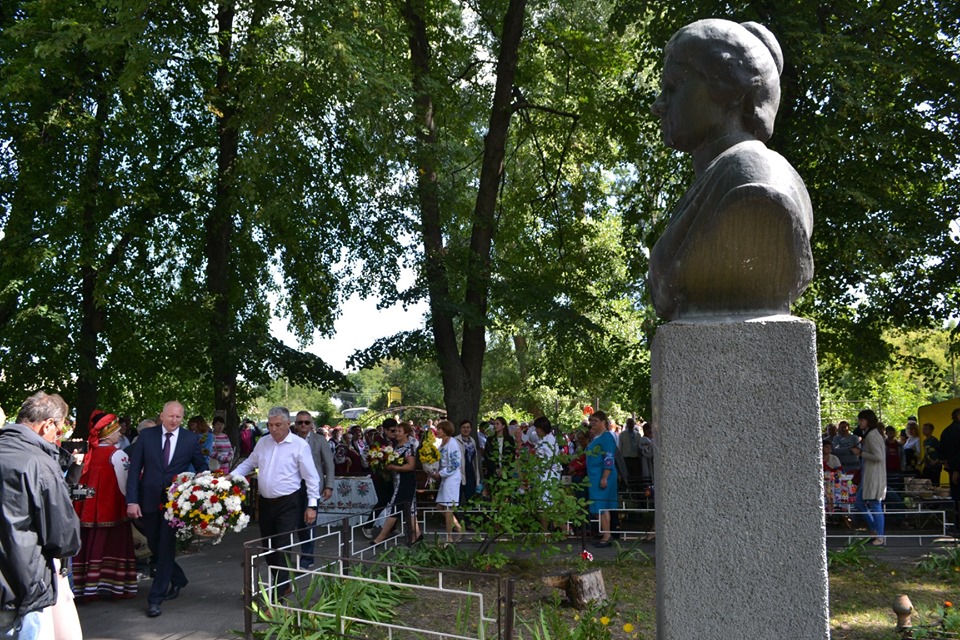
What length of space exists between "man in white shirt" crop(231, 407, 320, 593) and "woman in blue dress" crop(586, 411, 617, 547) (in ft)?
14.0

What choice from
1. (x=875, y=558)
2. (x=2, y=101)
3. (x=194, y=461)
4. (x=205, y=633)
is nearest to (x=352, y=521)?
(x=194, y=461)

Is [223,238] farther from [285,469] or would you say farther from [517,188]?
[285,469]

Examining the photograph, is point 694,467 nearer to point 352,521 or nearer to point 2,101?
point 352,521

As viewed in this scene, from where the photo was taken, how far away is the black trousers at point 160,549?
27.9 feet

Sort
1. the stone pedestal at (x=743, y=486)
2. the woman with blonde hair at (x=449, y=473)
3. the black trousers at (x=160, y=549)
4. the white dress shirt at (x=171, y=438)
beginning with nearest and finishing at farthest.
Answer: the stone pedestal at (x=743, y=486) < the black trousers at (x=160, y=549) < the white dress shirt at (x=171, y=438) < the woman with blonde hair at (x=449, y=473)

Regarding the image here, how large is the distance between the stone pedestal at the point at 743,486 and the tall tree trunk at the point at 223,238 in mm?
14066

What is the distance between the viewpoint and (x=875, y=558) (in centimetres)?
1070

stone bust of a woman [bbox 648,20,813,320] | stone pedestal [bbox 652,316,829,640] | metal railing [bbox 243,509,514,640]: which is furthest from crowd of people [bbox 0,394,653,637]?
stone bust of a woman [bbox 648,20,813,320]

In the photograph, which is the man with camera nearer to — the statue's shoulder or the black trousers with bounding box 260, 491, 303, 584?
the black trousers with bounding box 260, 491, 303, 584

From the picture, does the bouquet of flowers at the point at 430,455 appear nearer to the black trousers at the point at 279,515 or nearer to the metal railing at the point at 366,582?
the metal railing at the point at 366,582

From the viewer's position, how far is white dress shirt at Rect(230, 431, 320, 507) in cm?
876

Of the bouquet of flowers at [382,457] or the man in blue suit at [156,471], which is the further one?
the bouquet of flowers at [382,457]

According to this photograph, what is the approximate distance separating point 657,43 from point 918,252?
5458mm

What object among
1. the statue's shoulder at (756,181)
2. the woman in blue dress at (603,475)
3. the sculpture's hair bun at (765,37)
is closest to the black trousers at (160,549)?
the woman in blue dress at (603,475)
